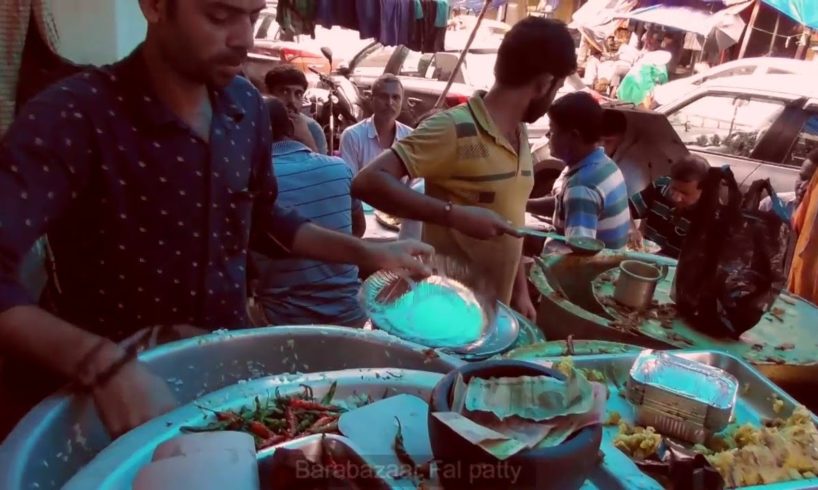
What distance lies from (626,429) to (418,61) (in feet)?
31.0

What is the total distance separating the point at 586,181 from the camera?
3559mm

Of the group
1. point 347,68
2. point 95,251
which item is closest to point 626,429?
point 95,251

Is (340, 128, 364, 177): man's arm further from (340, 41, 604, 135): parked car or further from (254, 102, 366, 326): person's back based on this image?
(340, 41, 604, 135): parked car

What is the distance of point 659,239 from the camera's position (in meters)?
4.45

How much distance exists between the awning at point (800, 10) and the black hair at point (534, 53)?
38.4ft

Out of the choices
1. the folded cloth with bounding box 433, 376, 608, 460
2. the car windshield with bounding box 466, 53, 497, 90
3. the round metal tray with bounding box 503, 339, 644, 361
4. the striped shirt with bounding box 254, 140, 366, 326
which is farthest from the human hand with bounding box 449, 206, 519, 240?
the car windshield with bounding box 466, 53, 497, 90

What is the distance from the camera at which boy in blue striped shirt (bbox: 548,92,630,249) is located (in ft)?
11.2

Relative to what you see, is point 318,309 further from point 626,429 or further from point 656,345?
point 626,429

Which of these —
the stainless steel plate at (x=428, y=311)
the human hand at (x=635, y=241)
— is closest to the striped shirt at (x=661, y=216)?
the human hand at (x=635, y=241)

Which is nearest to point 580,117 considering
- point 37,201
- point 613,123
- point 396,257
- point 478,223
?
point 613,123

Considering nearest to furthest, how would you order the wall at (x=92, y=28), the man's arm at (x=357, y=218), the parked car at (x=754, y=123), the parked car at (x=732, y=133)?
the wall at (x=92, y=28) → the man's arm at (x=357, y=218) → the parked car at (x=732, y=133) → the parked car at (x=754, y=123)

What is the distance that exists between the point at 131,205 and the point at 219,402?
1.74 feet

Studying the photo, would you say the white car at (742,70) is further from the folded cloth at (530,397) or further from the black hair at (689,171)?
the folded cloth at (530,397)

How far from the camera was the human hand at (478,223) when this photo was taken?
2518 millimetres
